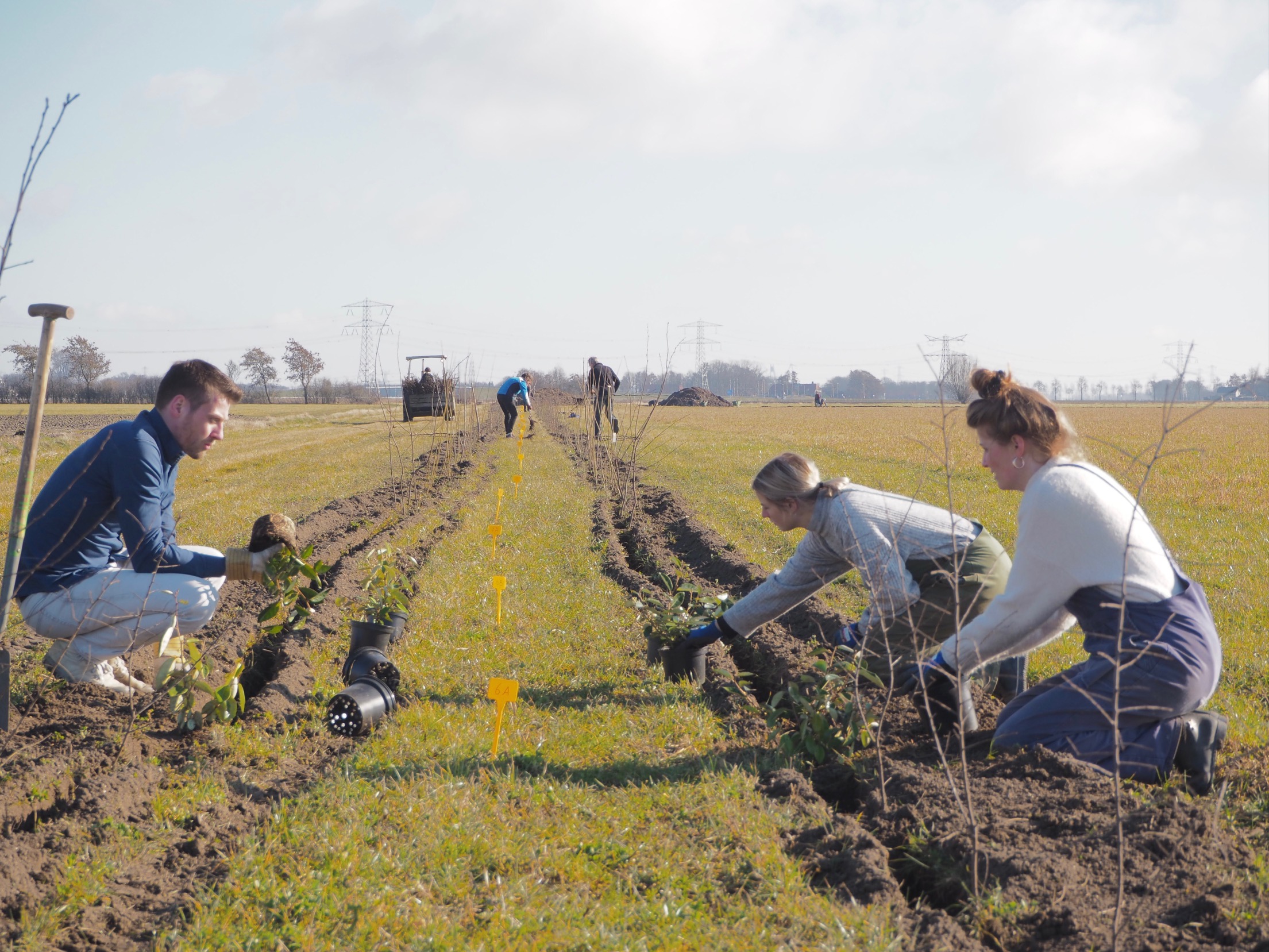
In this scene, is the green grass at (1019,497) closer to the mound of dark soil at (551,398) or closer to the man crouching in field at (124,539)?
the man crouching in field at (124,539)

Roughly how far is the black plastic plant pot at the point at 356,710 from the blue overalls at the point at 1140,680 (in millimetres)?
2827

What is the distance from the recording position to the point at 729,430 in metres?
26.5

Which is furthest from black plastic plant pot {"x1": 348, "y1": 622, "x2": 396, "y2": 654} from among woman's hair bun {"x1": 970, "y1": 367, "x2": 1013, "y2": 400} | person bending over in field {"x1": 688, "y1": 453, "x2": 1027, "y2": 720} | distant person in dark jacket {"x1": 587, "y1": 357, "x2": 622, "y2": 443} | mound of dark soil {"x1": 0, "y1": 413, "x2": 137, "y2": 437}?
mound of dark soil {"x1": 0, "y1": 413, "x2": 137, "y2": 437}

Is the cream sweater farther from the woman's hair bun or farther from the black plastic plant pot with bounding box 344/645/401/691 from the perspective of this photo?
the black plastic plant pot with bounding box 344/645/401/691

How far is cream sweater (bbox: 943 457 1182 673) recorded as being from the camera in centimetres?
312

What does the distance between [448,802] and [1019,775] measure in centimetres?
210

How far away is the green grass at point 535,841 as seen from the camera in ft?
7.71

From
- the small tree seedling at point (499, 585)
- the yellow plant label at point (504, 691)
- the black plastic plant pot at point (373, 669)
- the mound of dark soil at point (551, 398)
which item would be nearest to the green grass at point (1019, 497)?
the yellow plant label at point (504, 691)

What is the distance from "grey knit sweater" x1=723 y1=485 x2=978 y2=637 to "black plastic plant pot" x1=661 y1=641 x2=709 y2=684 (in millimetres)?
352

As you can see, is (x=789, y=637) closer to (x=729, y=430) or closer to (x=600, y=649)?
(x=600, y=649)

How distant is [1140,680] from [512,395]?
17.7 m

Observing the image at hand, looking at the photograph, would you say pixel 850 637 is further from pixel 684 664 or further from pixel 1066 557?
pixel 1066 557

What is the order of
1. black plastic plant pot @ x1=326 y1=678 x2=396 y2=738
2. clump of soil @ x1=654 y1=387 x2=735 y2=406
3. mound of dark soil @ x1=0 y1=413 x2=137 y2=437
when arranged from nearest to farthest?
black plastic plant pot @ x1=326 y1=678 x2=396 y2=738 < mound of dark soil @ x1=0 y1=413 x2=137 y2=437 < clump of soil @ x1=654 y1=387 x2=735 y2=406

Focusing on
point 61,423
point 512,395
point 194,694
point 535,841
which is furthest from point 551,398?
point 535,841
